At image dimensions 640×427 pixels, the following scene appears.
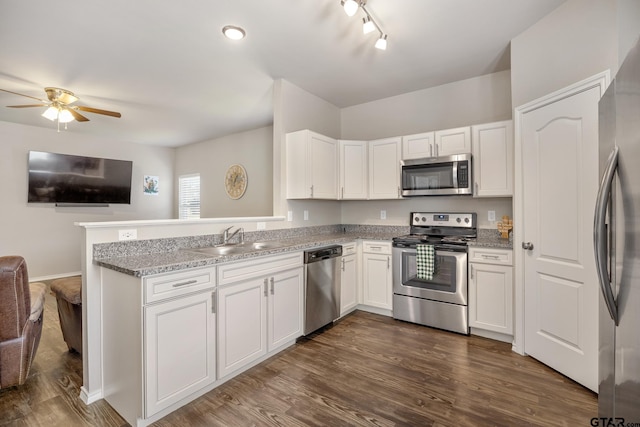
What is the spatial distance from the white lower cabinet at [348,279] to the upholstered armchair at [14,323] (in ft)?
8.39

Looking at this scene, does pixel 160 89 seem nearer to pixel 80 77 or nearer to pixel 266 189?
pixel 80 77

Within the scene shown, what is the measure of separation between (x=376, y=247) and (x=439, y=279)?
2.49 ft

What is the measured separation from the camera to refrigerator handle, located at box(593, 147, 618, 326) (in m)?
1.09

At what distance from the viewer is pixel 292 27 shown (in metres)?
2.48

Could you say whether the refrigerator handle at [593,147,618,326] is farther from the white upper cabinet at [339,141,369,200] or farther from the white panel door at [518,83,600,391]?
the white upper cabinet at [339,141,369,200]

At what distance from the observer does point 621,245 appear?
104cm

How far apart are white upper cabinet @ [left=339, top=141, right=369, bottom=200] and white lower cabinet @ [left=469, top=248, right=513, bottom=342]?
1.50 metres

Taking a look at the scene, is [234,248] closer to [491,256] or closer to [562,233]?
[491,256]

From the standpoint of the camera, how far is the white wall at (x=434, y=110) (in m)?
3.30

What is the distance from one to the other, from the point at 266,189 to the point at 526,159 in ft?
13.5

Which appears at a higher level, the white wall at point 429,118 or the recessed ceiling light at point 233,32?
the recessed ceiling light at point 233,32

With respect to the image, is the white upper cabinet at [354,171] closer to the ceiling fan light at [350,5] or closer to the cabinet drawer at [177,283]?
the ceiling fan light at [350,5]

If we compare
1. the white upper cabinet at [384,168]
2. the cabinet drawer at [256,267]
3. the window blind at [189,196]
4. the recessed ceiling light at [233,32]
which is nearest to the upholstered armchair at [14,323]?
the cabinet drawer at [256,267]

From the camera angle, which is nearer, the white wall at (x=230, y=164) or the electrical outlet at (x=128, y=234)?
the electrical outlet at (x=128, y=234)
